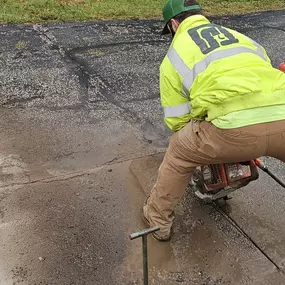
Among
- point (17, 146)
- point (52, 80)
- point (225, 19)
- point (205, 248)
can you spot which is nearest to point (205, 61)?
point (205, 248)

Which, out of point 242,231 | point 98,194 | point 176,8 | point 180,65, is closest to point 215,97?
point 180,65

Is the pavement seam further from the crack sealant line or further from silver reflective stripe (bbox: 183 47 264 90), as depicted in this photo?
silver reflective stripe (bbox: 183 47 264 90)

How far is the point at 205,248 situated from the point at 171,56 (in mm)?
1415

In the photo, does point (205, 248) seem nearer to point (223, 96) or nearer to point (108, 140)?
point (223, 96)

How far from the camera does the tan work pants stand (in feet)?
9.05

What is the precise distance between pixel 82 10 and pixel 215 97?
552 centimetres

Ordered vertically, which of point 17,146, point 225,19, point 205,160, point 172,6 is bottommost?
point 225,19

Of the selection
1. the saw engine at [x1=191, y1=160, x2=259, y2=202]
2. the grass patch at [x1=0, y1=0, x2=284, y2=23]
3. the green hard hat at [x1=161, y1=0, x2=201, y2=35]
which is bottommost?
the grass patch at [x1=0, y1=0, x2=284, y2=23]

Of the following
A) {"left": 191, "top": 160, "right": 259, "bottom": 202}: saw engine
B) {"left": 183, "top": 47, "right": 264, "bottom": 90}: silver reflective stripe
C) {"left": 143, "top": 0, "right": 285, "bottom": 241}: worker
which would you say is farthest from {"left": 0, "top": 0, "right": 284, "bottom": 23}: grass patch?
{"left": 183, "top": 47, "right": 264, "bottom": 90}: silver reflective stripe

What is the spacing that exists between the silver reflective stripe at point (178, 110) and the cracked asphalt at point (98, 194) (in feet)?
2.98

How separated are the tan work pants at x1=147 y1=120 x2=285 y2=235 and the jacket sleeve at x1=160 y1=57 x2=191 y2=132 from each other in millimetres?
80

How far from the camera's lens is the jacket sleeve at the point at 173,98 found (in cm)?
297

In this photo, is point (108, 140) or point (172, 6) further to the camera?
point (108, 140)

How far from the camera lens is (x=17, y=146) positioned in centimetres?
420
